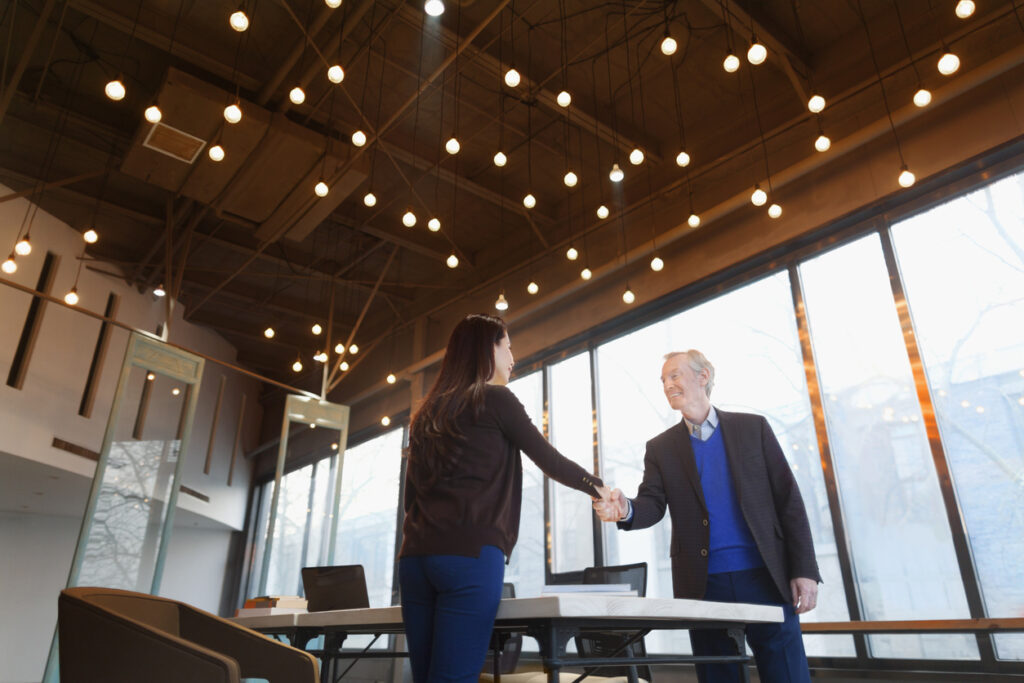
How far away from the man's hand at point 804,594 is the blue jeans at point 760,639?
3 cm

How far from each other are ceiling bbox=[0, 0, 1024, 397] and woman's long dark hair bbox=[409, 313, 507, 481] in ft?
11.2

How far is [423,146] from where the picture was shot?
6871 millimetres

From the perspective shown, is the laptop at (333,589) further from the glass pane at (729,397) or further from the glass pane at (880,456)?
the glass pane at (880,456)

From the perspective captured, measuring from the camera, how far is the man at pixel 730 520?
2.18m

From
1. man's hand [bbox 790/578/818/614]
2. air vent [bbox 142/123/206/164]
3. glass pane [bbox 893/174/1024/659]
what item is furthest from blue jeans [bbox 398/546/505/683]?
air vent [bbox 142/123/206/164]

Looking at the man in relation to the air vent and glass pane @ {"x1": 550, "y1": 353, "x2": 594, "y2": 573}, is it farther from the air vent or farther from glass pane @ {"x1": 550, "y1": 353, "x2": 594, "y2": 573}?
the air vent

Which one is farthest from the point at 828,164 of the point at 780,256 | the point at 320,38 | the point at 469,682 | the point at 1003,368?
the point at 469,682

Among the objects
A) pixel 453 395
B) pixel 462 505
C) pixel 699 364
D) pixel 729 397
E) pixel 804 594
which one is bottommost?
pixel 804 594

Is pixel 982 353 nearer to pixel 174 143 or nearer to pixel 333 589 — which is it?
pixel 333 589

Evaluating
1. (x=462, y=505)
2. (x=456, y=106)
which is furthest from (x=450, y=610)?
(x=456, y=106)

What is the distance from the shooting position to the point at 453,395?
→ 186 cm

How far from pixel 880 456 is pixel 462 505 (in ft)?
12.8

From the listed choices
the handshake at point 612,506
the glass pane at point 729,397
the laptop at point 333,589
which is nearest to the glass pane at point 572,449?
the glass pane at point 729,397

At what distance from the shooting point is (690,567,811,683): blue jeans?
6.89 ft
